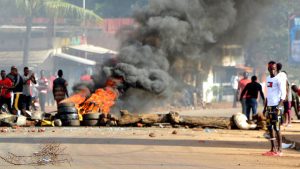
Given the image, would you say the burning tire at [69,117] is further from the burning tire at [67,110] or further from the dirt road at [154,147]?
the dirt road at [154,147]

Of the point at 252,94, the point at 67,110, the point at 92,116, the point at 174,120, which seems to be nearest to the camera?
the point at 174,120

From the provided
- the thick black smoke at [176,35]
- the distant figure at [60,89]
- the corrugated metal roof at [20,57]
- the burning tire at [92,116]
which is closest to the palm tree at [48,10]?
the corrugated metal roof at [20,57]

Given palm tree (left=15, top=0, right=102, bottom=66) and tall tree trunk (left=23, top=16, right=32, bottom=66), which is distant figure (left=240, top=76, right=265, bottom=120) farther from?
palm tree (left=15, top=0, right=102, bottom=66)

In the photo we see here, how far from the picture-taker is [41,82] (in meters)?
35.1

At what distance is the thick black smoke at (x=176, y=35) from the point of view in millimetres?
25672

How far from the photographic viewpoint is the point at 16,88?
24047 millimetres

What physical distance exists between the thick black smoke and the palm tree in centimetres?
2287

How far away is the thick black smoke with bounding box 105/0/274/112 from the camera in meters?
25.7

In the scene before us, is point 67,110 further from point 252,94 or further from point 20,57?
point 20,57

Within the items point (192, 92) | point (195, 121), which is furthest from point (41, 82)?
point (195, 121)

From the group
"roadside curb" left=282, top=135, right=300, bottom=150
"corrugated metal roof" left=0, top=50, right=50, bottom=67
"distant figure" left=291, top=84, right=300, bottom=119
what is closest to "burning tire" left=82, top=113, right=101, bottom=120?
"roadside curb" left=282, top=135, right=300, bottom=150

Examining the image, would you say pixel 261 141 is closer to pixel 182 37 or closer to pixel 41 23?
pixel 182 37

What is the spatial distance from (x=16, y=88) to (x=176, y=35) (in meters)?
5.86

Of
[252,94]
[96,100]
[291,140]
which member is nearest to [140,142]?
[291,140]
